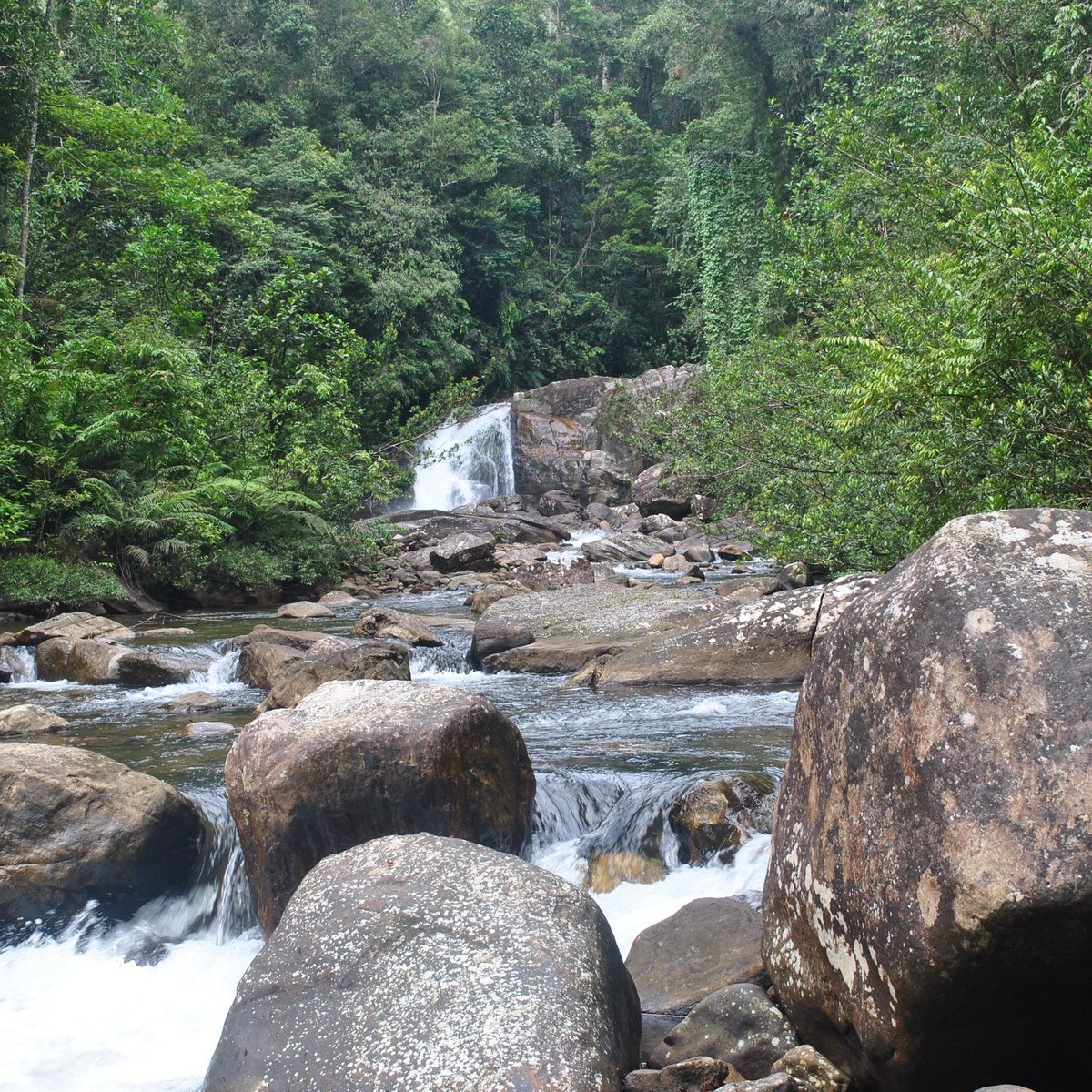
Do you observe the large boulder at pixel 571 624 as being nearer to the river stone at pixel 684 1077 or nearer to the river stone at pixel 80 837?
the river stone at pixel 80 837

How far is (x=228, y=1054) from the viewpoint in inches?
138

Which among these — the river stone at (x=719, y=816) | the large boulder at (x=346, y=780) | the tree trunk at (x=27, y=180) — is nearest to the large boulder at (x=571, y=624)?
the river stone at (x=719, y=816)

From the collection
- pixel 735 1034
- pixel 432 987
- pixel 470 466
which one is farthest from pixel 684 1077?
pixel 470 466

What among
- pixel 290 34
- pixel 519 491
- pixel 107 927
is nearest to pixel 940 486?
pixel 107 927

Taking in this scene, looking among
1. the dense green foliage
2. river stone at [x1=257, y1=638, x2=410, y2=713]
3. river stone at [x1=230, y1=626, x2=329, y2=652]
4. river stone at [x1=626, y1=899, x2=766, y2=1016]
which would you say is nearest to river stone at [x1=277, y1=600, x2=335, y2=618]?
the dense green foliage

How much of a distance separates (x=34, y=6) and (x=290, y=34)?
1612 centimetres

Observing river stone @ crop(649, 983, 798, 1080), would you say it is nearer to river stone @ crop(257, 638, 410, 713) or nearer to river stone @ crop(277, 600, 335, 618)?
river stone @ crop(257, 638, 410, 713)

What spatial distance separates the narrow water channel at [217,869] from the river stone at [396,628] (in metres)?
2.78

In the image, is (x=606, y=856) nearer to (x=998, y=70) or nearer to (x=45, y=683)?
(x=45, y=683)

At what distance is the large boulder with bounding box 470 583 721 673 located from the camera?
445 inches

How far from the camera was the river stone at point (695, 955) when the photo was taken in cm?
434

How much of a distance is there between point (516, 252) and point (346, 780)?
109 ft

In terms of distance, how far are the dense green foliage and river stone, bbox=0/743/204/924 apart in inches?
228

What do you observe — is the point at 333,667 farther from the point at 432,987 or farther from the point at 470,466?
the point at 470,466
